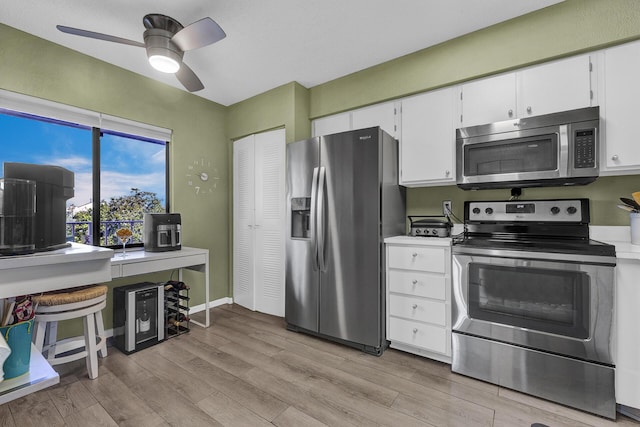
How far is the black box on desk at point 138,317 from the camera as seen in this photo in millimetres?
2439

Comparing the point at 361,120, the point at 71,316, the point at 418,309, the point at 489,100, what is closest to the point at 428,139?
the point at 489,100

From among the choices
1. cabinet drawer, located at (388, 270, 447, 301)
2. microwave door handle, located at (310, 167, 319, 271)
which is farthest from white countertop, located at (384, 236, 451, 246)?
microwave door handle, located at (310, 167, 319, 271)

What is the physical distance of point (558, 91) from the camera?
6.82 ft

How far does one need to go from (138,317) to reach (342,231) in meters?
1.92

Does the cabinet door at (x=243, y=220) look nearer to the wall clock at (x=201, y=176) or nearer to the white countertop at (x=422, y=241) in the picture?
the wall clock at (x=201, y=176)

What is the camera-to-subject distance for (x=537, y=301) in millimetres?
1880

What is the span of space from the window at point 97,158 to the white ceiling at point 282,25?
0.64 metres

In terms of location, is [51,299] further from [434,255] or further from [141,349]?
[434,255]

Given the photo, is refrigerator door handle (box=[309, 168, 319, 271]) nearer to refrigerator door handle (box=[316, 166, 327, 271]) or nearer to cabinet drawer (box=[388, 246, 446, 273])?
refrigerator door handle (box=[316, 166, 327, 271])

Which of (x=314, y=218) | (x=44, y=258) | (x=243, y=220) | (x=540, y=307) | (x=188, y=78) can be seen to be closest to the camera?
(x=44, y=258)

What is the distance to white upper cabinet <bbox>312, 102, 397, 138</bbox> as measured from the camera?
2.79 metres

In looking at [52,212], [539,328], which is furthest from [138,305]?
[539,328]

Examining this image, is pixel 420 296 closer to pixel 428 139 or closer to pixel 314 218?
pixel 314 218

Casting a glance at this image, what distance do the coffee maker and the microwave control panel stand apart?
11.0 feet
